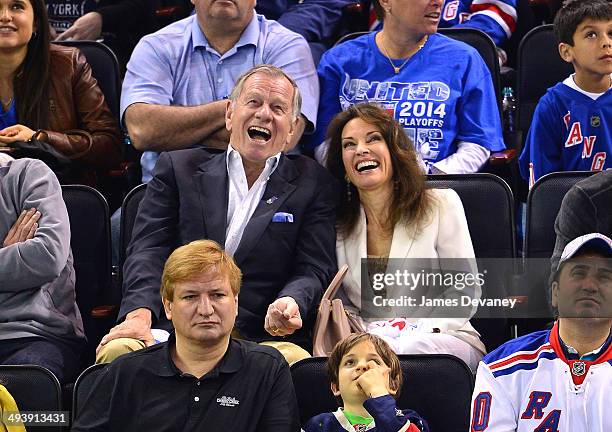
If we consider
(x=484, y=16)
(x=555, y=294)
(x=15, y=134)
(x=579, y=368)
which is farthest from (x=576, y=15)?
(x=15, y=134)

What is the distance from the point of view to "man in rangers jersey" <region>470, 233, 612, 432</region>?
11.1 ft

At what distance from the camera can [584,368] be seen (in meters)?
3.41

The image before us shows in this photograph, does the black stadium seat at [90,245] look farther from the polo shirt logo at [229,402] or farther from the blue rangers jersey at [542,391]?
the blue rangers jersey at [542,391]

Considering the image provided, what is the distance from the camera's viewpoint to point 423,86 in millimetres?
4863

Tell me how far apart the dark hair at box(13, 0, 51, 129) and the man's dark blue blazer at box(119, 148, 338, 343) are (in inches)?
28.6

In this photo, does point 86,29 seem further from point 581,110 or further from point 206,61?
point 581,110

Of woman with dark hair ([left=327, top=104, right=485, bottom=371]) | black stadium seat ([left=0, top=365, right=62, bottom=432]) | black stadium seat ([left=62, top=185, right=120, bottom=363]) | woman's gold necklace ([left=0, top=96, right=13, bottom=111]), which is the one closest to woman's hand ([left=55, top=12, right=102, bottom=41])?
woman's gold necklace ([left=0, top=96, right=13, bottom=111])

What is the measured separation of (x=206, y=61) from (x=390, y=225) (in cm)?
113

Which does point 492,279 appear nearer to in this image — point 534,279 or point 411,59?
point 534,279

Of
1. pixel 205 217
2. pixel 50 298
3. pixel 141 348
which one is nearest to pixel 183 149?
pixel 205 217

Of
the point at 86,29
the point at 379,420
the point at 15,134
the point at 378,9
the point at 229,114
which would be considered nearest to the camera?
the point at 379,420

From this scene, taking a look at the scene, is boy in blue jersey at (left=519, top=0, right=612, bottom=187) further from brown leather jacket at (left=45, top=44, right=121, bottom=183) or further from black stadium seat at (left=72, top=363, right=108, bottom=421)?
black stadium seat at (left=72, top=363, right=108, bottom=421)

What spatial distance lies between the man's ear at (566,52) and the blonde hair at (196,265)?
183 cm

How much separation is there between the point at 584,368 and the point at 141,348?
1220 millimetres
